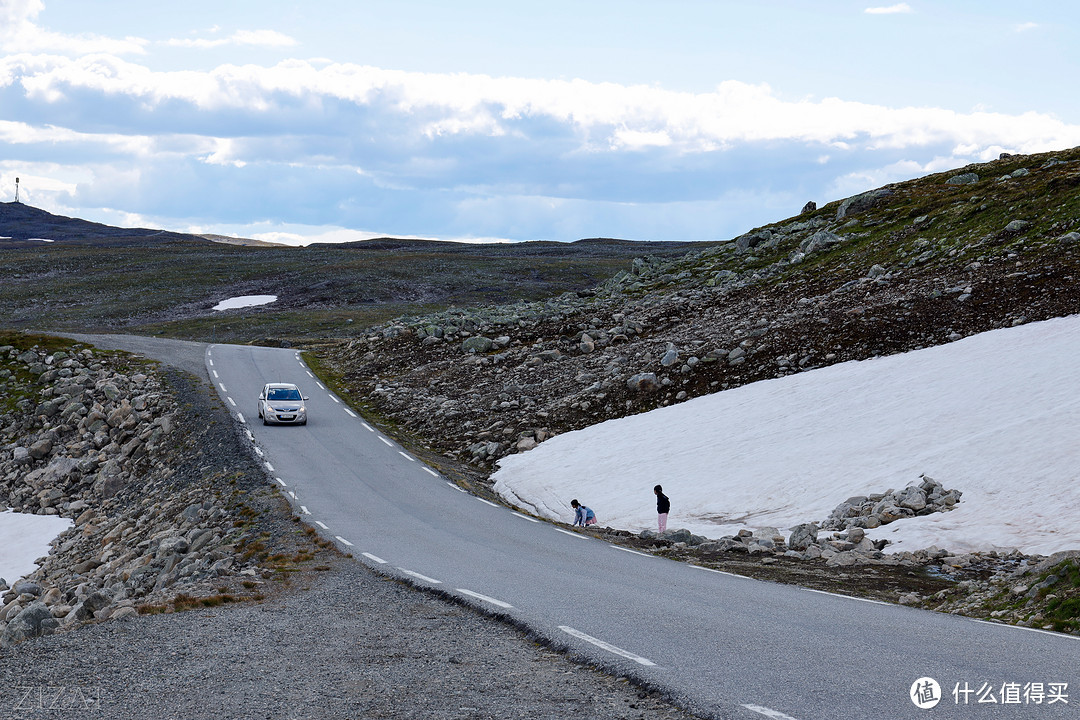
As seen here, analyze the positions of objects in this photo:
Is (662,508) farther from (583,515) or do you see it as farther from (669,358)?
(669,358)

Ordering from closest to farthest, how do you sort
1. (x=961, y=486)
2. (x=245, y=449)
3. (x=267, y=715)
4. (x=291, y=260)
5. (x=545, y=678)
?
(x=267, y=715) < (x=545, y=678) < (x=961, y=486) < (x=245, y=449) < (x=291, y=260)

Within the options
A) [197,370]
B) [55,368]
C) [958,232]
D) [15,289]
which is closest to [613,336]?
[958,232]

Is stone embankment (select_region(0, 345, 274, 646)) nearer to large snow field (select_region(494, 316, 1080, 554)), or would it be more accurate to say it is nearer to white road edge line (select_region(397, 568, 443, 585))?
white road edge line (select_region(397, 568, 443, 585))

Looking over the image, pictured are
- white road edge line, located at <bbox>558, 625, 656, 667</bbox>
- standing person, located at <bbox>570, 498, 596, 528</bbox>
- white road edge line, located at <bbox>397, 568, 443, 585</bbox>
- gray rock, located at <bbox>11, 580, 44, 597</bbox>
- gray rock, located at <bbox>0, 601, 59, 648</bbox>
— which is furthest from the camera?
standing person, located at <bbox>570, 498, 596, 528</bbox>

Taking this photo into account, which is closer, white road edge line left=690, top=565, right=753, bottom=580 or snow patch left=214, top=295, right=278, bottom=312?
white road edge line left=690, top=565, right=753, bottom=580

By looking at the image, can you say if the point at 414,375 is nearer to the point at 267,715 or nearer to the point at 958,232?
the point at 958,232

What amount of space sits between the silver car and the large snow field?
9.31m

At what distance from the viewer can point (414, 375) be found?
43156 mm

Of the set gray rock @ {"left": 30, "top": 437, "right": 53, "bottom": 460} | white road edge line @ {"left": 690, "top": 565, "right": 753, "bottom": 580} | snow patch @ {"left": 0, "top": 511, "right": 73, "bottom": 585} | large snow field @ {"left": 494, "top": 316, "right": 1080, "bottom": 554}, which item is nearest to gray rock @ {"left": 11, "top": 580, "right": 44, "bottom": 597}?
snow patch @ {"left": 0, "top": 511, "right": 73, "bottom": 585}

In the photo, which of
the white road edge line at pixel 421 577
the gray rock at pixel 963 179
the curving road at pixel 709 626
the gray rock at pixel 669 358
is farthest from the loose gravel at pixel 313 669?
the gray rock at pixel 963 179

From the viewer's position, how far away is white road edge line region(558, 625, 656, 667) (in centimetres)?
Answer: 951

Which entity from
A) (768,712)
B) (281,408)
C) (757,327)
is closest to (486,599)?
(768,712)

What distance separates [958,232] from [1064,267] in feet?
34.3

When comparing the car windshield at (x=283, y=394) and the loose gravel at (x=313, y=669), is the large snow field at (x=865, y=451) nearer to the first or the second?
the car windshield at (x=283, y=394)
